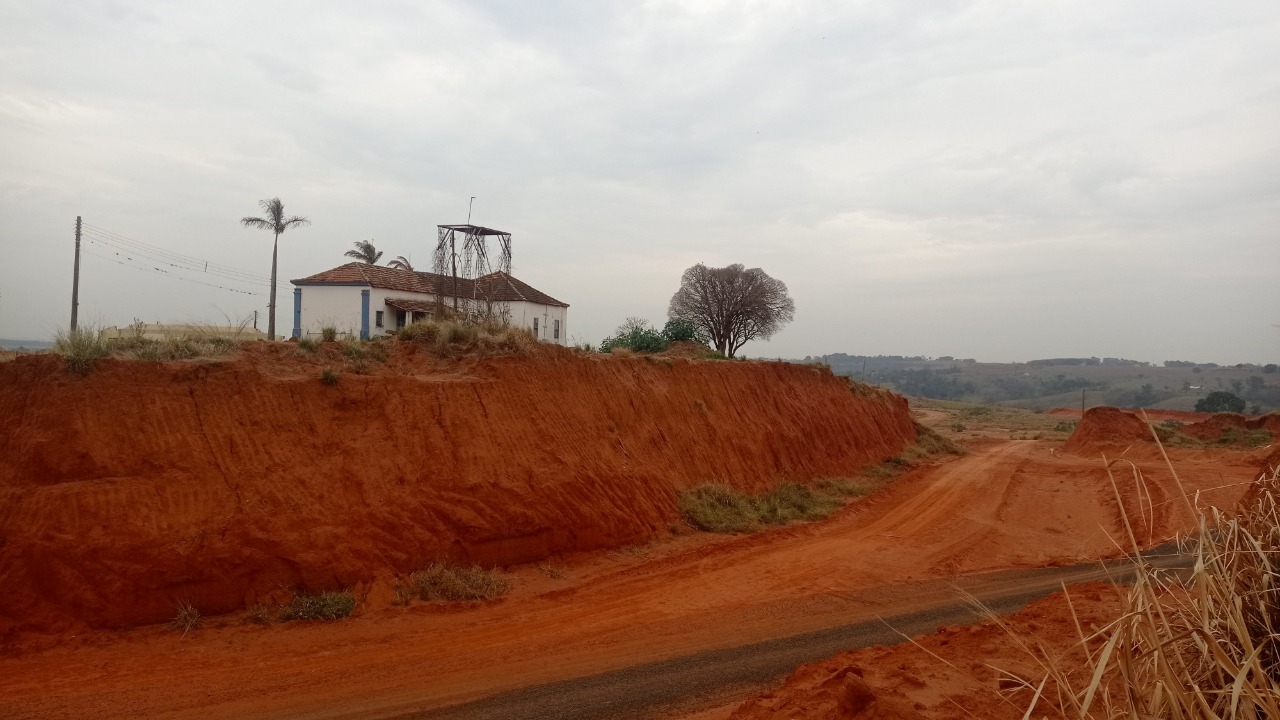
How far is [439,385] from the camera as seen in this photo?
11.9 m

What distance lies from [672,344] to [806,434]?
337 inches

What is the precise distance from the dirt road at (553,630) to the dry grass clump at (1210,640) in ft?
1.85

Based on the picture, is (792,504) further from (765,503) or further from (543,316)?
(543,316)

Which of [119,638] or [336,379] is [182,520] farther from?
[336,379]

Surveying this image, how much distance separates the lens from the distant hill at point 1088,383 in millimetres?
60406

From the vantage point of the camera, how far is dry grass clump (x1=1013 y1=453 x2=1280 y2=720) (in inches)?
93.4

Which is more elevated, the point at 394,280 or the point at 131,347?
the point at 394,280

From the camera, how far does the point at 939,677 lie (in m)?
5.76

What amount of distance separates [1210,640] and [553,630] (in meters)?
7.19

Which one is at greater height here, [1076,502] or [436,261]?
[436,261]

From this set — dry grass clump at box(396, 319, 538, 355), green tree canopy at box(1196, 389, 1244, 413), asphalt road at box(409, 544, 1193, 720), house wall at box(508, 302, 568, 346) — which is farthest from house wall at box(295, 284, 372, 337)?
green tree canopy at box(1196, 389, 1244, 413)

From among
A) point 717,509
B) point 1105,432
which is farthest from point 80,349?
point 1105,432

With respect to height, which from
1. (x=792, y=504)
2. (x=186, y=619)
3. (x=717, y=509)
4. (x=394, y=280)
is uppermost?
(x=394, y=280)

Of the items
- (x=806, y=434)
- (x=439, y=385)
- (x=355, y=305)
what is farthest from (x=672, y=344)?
(x=439, y=385)
